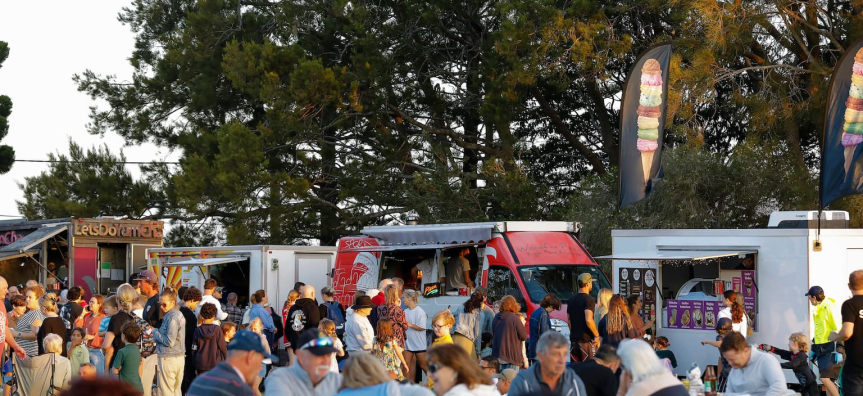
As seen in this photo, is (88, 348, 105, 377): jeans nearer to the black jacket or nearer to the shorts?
the black jacket

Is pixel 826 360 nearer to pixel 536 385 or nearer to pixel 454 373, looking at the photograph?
pixel 536 385

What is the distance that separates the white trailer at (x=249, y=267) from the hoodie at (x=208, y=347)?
979 centimetres

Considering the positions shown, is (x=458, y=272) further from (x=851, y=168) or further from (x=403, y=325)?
(x=851, y=168)

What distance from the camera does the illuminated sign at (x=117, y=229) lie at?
2406 centimetres

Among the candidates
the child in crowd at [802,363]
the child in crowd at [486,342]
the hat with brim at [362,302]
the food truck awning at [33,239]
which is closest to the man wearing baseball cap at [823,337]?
the child in crowd at [802,363]

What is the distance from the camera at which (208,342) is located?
34.4 feet

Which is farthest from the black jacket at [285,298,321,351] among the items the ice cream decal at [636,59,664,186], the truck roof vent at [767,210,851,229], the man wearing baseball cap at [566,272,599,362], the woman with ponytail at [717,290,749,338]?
the truck roof vent at [767,210,851,229]

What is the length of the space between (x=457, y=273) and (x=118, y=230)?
36.3 feet

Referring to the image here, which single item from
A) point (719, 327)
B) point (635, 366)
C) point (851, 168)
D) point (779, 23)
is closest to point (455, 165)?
point (779, 23)

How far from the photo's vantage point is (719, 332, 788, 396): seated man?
23.8 feet

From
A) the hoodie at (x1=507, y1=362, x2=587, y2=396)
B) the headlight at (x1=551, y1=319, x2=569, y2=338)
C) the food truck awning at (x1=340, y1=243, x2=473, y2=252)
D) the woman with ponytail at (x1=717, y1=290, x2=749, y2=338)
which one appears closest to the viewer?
the hoodie at (x1=507, y1=362, x2=587, y2=396)

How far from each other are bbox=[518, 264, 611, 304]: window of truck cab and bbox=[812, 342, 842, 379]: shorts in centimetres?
410

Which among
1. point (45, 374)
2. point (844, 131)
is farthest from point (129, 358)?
point (844, 131)

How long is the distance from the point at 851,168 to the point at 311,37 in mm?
18046
